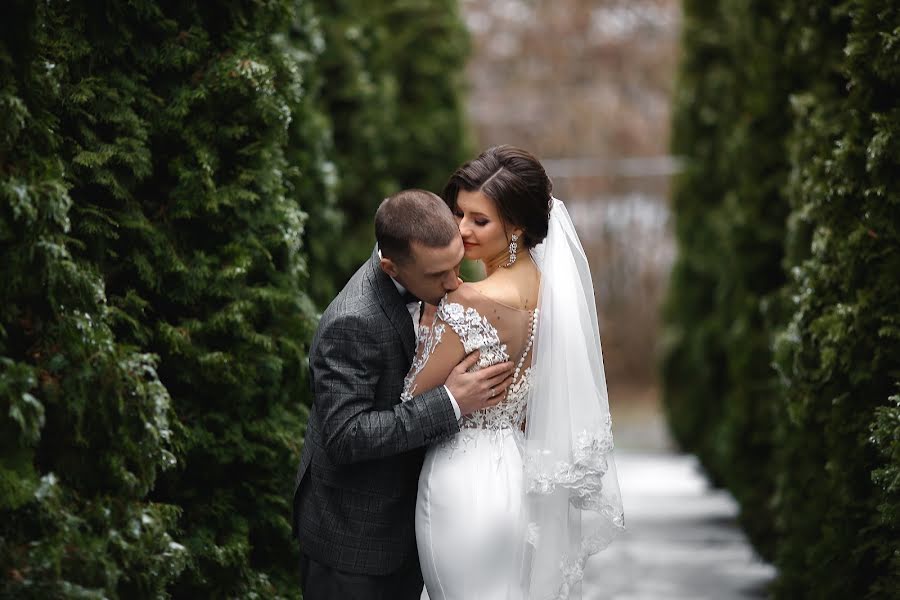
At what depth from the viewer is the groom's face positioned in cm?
350

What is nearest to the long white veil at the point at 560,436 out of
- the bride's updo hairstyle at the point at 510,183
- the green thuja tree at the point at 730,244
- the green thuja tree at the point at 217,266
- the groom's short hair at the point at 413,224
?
the bride's updo hairstyle at the point at 510,183

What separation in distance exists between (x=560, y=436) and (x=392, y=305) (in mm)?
692

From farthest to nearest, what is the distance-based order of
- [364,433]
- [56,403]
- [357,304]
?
[357,304] → [364,433] → [56,403]

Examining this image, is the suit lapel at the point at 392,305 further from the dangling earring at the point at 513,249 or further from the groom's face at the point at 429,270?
the dangling earring at the point at 513,249

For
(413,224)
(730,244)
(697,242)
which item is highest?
(413,224)

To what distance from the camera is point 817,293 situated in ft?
16.4

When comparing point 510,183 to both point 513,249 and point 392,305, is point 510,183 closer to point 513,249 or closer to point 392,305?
point 513,249

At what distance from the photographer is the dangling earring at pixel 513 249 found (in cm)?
390

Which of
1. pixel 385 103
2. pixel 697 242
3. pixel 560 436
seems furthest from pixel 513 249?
pixel 697 242

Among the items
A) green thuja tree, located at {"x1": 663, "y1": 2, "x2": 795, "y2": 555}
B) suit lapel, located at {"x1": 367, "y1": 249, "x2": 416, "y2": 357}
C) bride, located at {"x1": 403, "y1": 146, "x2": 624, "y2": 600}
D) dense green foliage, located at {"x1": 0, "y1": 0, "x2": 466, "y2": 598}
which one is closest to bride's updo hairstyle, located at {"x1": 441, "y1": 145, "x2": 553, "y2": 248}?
bride, located at {"x1": 403, "y1": 146, "x2": 624, "y2": 600}

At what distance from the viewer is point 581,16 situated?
21.0 m

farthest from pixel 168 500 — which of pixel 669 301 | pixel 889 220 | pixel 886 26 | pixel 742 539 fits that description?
pixel 669 301

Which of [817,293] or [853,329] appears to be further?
[817,293]

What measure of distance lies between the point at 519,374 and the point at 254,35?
5.28 ft
